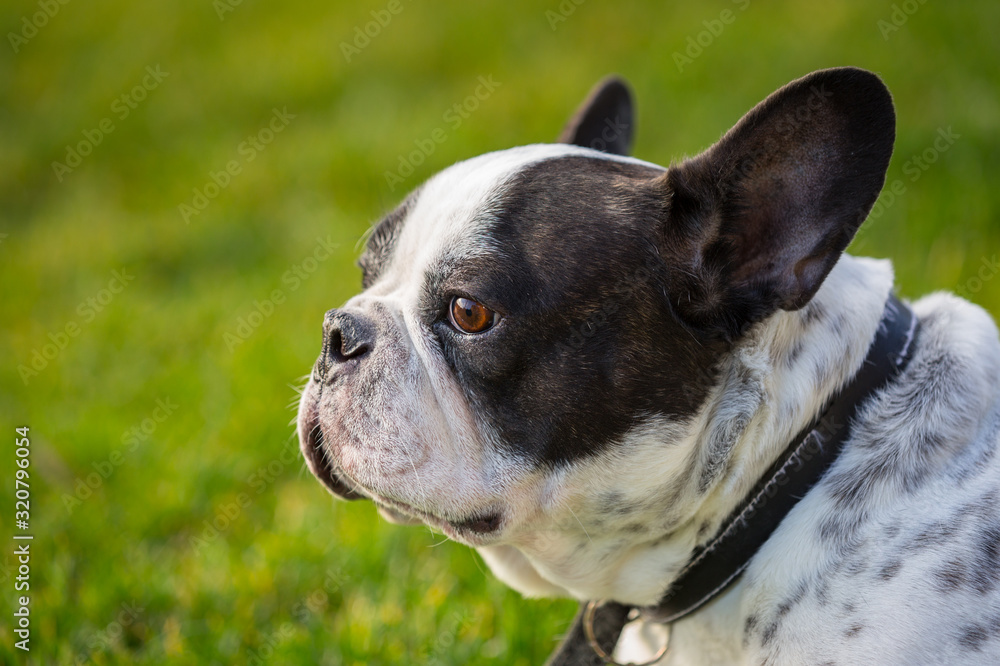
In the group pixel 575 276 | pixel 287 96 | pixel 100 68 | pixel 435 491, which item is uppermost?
pixel 575 276

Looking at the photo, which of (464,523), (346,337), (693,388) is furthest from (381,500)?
(693,388)

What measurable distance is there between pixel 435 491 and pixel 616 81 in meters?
1.90

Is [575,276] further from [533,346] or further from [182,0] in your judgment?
[182,0]

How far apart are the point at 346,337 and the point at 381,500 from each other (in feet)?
1.68

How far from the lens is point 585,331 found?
2520mm

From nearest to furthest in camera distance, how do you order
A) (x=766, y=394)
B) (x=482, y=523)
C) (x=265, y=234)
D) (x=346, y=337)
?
(x=766, y=394) < (x=482, y=523) < (x=346, y=337) < (x=265, y=234)

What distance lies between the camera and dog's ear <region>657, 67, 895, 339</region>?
2.34m

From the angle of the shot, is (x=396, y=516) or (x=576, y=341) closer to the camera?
(x=576, y=341)

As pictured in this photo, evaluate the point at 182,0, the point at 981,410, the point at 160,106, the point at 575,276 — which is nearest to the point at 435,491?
the point at 575,276

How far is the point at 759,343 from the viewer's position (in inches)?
99.3

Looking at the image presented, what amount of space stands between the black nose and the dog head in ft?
0.20

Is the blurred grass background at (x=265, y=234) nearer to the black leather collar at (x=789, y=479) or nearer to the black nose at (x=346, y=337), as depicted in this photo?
the black leather collar at (x=789, y=479)

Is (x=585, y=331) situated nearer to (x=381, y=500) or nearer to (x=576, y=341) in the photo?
(x=576, y=341)

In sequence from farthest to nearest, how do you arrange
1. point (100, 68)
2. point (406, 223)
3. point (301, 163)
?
1. point (100, 68)
2. point (301, 163)
3. point (406, 223)
